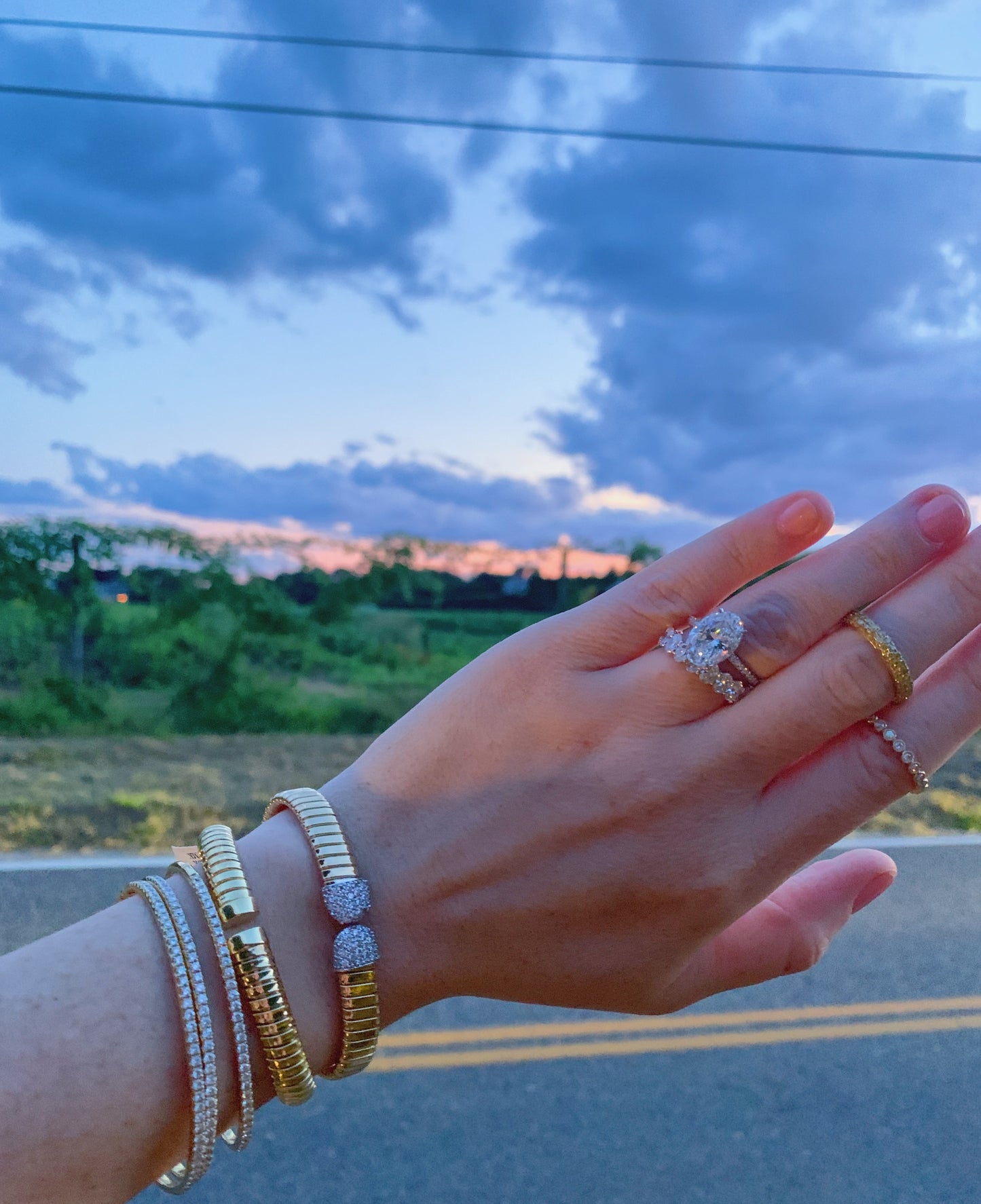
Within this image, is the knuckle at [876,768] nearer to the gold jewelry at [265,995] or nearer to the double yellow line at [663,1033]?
the gold jewelry at [265,995]

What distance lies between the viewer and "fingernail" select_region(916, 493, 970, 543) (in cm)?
137

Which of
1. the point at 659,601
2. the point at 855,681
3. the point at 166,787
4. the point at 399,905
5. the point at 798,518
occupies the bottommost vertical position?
the point at 166,787

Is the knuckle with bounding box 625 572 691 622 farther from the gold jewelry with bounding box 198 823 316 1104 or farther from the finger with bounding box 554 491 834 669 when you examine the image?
the gold jewelry with bounding box 198 823 316 1104

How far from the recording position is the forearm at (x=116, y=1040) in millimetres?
1005

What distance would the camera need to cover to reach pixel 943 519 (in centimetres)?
138

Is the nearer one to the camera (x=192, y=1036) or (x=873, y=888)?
(x=192, y=1036)

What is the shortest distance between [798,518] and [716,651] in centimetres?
26

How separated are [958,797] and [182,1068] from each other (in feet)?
24.7

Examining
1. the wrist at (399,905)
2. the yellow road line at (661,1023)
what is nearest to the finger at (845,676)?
the wrist at (399,905)

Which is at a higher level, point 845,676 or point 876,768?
point 845,676

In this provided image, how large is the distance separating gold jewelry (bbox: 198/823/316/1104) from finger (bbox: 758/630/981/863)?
664 mm

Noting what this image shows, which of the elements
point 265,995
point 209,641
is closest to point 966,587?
point 265,995

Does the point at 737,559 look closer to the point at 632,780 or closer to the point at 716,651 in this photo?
the point at 716,651

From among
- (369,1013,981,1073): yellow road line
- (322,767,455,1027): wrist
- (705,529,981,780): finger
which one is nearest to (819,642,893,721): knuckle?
(705,529,981,780): finger
